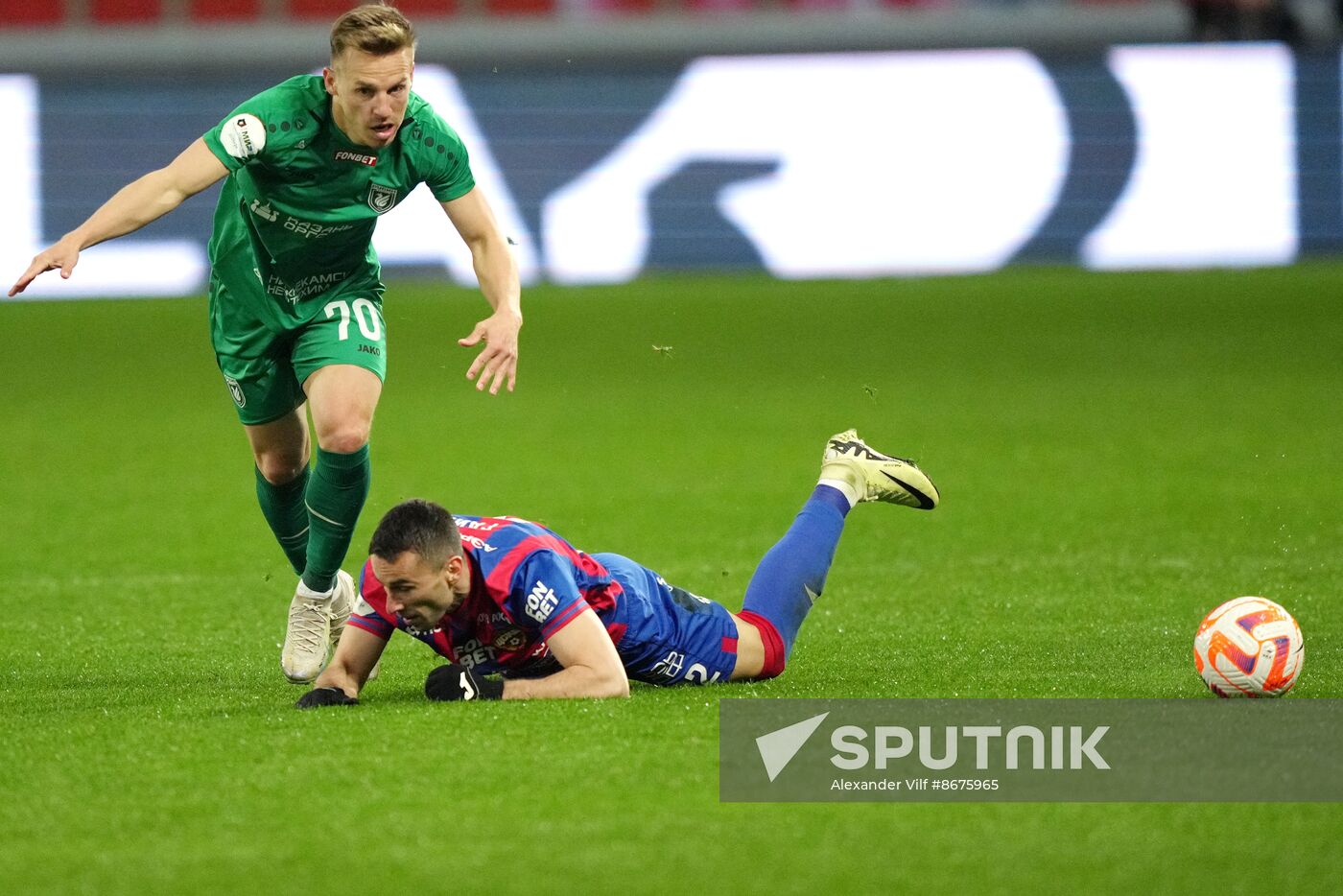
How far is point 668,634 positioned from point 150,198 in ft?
6.39

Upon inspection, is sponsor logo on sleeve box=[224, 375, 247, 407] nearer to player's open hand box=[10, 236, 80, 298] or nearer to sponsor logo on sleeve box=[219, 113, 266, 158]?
sponsor logo on sleeve box=[219, 113, 266, 158]

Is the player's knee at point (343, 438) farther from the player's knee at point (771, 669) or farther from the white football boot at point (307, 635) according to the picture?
the player's knee at point (771, 669)

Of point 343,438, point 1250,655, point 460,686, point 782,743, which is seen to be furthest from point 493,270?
point 1250,655

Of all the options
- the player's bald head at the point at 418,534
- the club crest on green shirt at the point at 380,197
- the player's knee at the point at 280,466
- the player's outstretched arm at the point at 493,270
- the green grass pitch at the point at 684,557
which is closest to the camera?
the green grass pitch at the point at 684,557

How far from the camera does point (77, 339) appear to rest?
1577 cm

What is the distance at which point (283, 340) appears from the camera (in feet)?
19.5

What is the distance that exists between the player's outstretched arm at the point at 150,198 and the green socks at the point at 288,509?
4.27 feet

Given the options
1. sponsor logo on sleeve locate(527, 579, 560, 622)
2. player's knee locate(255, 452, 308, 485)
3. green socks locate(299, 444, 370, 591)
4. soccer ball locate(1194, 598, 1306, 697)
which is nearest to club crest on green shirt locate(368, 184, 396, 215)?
green socks locate(299, 444, 370, 591)

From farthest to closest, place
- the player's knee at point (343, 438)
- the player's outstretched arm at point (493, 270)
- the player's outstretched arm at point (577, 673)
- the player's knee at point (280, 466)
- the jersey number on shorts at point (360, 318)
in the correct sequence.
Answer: the player's knee at point (280, 466), the jersey number on shorts at point (360, 318), the player's knee at point (343, 438), the player's outstretched arm at point (493, 270), the player's outstretched arm at point (577, 673)

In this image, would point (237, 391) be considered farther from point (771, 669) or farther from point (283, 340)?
point (771, 669)

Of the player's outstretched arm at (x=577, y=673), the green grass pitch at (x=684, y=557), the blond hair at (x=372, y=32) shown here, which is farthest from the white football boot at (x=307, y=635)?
the blond hair at (x=372, y=32)

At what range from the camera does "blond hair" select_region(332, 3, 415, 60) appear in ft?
17.1

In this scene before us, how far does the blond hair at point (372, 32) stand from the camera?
5203 millimetres

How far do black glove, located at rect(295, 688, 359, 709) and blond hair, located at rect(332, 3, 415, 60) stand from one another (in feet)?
5.97
